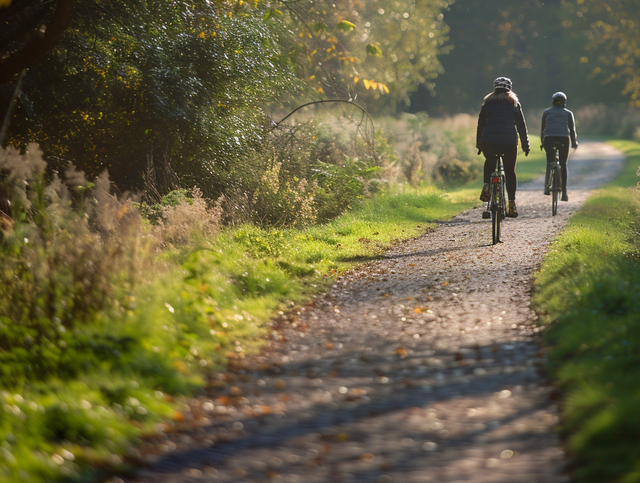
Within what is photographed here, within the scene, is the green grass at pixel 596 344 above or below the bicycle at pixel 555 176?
below

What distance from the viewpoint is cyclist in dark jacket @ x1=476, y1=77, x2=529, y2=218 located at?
10469 mm

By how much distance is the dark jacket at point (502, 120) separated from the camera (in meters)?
10.5

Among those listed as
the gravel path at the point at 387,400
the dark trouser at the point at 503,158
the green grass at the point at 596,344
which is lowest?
the gravel path at the point at 387,400

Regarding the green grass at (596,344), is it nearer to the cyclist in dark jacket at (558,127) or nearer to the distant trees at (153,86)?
the cyclist in dark jacket at (558,127)

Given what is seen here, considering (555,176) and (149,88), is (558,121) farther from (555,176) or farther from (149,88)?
(149,88)

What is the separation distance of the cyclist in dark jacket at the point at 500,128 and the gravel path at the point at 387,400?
3023 millimetres

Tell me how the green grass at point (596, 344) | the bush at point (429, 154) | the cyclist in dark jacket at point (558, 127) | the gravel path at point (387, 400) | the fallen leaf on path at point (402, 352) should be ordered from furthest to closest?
the bush at point (429, 154)
the cyclist in dark jacket at point (558, 127)
the fallen leaf on path at point (402, 352)
the gravel path at point (387, 400)
the green grass at point (596, 344)

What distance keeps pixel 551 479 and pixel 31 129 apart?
1027cm

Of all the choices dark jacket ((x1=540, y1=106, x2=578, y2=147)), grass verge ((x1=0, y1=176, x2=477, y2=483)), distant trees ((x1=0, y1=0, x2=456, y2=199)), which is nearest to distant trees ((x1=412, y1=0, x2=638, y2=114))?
dark jacket ((x1=540, y1=106, x2=578, y2=147))

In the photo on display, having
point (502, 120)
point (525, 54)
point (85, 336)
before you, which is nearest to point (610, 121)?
point (525, 54)

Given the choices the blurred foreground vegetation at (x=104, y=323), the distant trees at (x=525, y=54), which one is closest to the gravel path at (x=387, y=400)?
the blurred foreground vegetation at (x=104, y=323)

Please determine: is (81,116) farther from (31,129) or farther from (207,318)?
Result: (207,318)

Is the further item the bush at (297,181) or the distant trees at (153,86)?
the bush at (297,181)

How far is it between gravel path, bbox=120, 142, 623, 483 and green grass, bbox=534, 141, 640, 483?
0.17 m
